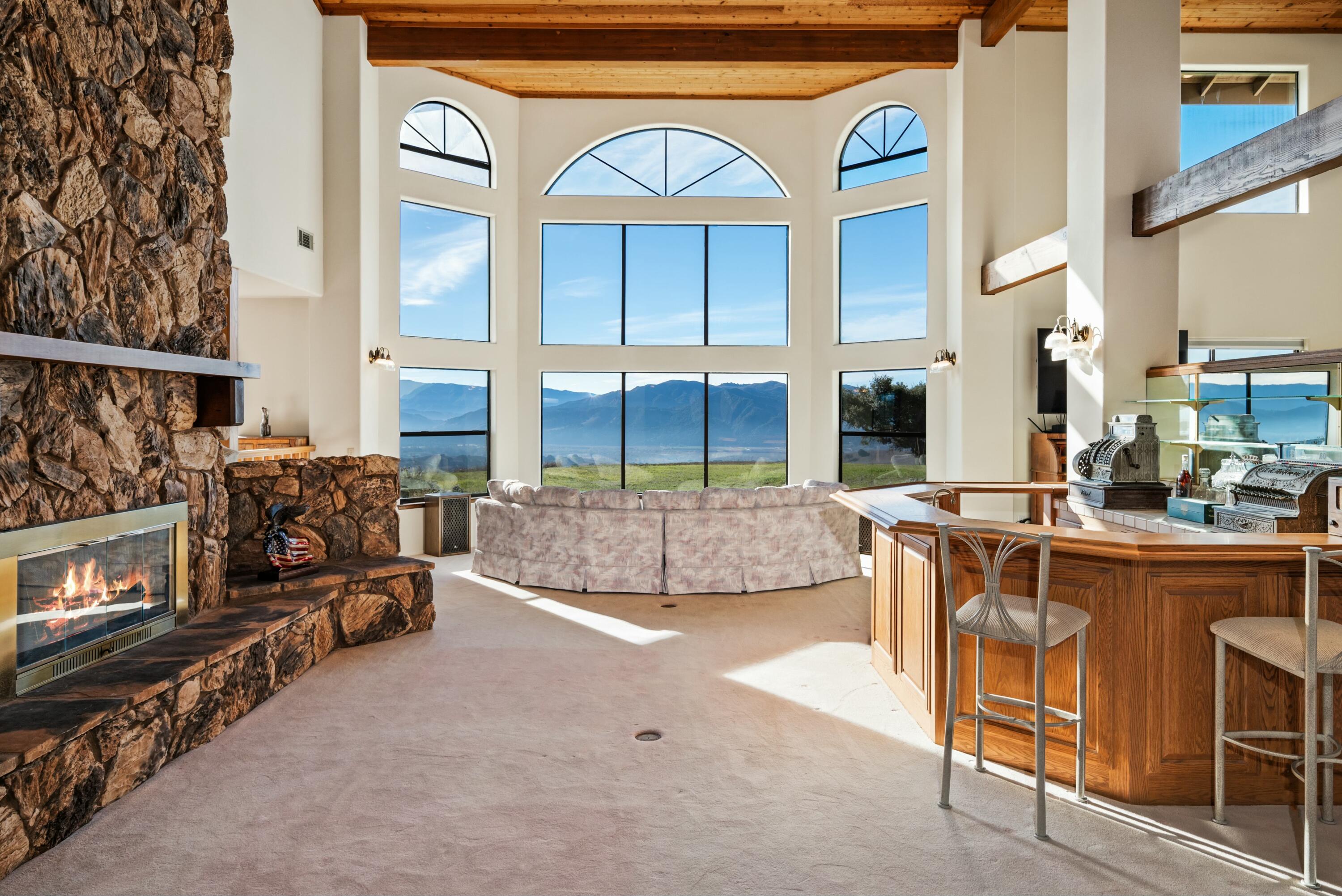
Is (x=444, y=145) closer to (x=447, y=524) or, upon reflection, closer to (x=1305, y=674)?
(x=447, y=524)

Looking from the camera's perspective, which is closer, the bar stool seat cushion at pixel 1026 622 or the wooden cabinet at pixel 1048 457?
the bar stool seat cushion at pixel 1026 622

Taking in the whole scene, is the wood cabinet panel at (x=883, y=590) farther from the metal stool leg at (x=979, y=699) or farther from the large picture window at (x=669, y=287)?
the large picture window at (x=669, y=287)

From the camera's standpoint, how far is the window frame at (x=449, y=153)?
8.88m

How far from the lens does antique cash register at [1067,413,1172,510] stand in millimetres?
4855

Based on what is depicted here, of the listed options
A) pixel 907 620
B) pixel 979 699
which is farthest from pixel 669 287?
pixel 979 699

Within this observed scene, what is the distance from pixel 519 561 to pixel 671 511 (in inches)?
59.1

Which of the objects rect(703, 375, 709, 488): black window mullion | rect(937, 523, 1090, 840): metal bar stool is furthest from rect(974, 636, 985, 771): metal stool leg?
rect(703, 375, 709, 488): black window mullion

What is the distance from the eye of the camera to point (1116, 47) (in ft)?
18.2

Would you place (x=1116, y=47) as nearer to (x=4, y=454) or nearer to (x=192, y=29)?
(x=192, y=29)

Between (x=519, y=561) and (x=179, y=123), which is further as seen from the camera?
(x=519, y=561)

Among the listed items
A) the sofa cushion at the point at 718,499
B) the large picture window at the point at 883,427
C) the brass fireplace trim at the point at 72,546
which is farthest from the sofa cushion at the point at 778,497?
the brass fireplace trim at the point at 72,546

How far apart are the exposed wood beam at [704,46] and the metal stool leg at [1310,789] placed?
8.01 meters

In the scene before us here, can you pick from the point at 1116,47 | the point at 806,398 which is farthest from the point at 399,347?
the point at 1116,47

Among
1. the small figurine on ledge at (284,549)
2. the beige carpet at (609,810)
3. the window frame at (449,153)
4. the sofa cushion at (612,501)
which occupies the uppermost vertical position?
the window frame at (449,153)
